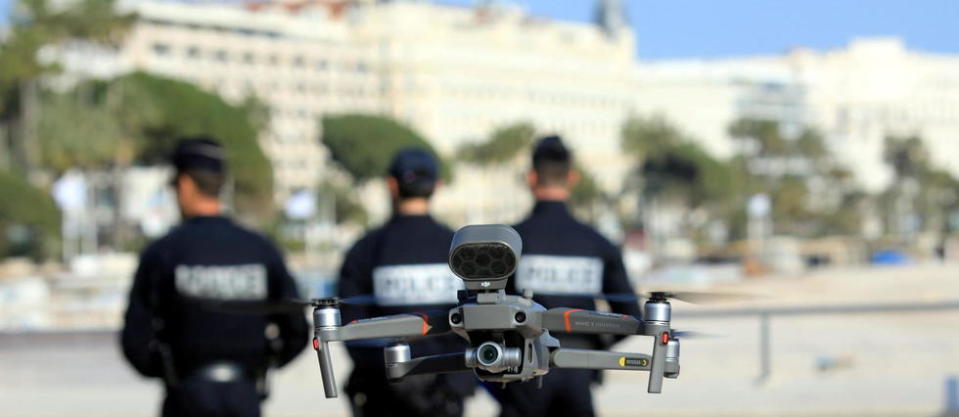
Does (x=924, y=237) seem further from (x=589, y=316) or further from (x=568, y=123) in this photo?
(x=589, y=316)

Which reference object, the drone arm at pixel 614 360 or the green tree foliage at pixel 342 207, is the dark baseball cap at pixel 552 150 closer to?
the drone arm at pixel 614 360

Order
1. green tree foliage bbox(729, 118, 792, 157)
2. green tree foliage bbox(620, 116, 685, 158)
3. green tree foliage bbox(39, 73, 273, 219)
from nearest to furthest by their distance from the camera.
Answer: green tree foliage bbox(39, 73, 273, 219)
green tree foliage bbox(620, 116, 685, 158)
green tree foliage bbox(729, 118, 792, 157)

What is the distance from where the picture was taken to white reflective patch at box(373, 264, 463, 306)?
6453mm

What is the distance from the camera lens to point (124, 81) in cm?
9194

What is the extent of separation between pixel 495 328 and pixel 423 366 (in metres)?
0.24

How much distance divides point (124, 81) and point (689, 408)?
266ft

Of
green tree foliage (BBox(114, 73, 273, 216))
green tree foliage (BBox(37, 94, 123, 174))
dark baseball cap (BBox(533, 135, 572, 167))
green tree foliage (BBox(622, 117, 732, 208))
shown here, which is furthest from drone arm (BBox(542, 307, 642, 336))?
green tree foliage (BBox(622, 117, 732, 208))

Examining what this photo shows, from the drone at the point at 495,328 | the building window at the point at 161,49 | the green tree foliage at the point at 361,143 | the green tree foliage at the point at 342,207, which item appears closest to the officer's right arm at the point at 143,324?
the drone at the point at 495,328

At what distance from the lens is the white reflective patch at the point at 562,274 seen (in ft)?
22.1

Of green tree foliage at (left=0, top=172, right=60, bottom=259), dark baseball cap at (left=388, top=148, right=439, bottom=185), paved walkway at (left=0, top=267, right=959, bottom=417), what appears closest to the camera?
dark baseball cap at (left=388, top=148, right=439, bottom=185)

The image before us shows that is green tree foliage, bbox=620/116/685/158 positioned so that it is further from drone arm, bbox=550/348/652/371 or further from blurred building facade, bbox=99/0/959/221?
drone arm, bbox=550/348/652/371

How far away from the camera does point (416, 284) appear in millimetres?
6465

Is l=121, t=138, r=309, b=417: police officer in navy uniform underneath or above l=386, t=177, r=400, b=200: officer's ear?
underneath

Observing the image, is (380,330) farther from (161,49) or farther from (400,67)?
(400,67)
